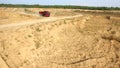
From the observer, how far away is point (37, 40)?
26219 millimetres

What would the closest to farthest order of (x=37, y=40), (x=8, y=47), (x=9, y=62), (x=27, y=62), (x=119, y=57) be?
(x=9, y=62)
(x=27, y=62)
(x=8, y=47)
(x=119, y=57)
(x=37, y=40)

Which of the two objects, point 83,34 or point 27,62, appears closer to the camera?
point 27,62

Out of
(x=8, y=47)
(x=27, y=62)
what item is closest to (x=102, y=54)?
(x=27, y=62)

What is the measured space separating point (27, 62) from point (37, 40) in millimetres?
6454

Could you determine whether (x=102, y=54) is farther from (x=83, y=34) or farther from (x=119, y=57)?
(x=83, y=34)

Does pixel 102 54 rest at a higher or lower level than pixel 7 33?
lower

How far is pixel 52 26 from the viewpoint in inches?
1314

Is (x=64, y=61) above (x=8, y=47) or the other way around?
the other way around

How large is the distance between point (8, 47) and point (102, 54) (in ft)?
35.5

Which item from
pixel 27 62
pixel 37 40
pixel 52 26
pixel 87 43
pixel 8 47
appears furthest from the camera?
pixel 52 26

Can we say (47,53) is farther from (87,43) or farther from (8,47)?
(87,43)

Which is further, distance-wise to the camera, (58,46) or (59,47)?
(58,46)

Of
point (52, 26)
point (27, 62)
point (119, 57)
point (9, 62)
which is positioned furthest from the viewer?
point (52, 26)

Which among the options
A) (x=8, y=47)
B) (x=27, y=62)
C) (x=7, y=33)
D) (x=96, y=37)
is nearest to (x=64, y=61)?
(x=27, y=62)
